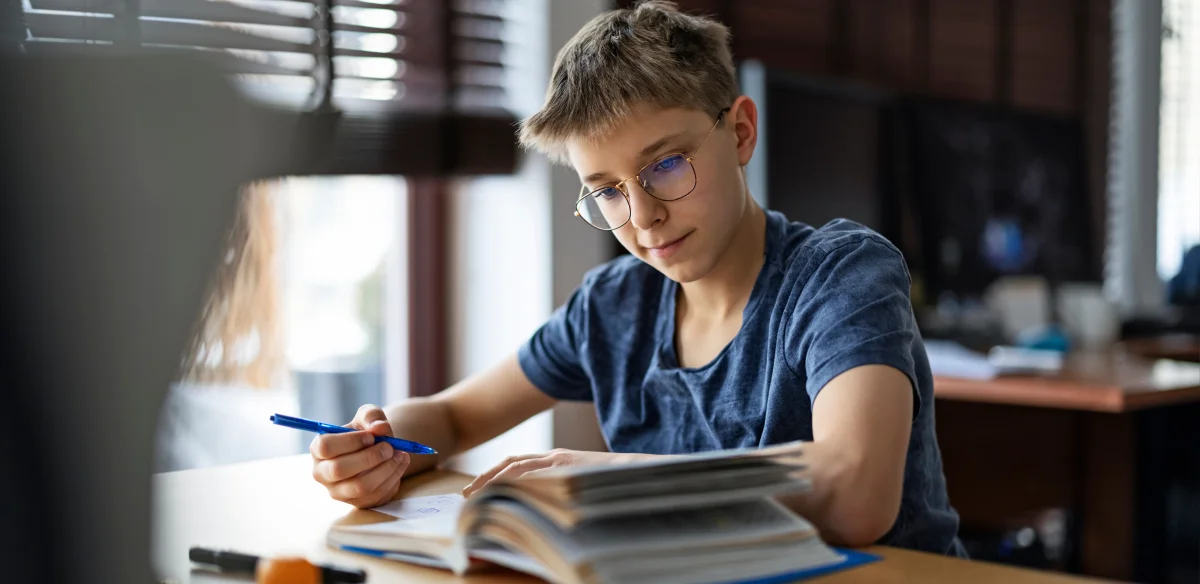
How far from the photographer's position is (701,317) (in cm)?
128

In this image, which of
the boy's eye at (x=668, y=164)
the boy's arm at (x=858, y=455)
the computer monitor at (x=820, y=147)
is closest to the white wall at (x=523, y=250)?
the computer monitor at (x=820, y=147)

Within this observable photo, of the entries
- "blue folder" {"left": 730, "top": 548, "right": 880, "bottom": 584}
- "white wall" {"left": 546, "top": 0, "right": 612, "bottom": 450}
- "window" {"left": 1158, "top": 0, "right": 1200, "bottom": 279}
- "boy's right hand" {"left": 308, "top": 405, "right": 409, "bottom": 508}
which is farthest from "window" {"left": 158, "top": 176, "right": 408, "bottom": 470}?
"window" {"left": 1158, "top": 0, "right": 1200, "bottom": 279}

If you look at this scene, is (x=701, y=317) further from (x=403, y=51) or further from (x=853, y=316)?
(x=403, y=51)

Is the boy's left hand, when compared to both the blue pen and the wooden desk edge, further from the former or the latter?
the wooden desk edge

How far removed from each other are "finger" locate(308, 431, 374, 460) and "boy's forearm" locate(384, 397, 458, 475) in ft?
0.52

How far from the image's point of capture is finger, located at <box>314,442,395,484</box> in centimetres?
104

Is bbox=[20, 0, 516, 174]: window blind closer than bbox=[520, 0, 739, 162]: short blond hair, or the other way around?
bbox=[520, 0, 739, 162]: short blond hair

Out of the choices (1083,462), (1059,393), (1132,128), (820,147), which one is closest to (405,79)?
(820,147)

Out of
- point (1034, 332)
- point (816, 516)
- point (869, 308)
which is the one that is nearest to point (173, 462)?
point (816, 516)

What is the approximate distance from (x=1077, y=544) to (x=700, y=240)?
188cm

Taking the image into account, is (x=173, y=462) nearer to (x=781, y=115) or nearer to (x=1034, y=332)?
(x=781, y=115)

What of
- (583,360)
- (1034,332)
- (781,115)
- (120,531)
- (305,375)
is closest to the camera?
(120,531)

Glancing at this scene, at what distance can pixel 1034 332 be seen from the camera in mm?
2959

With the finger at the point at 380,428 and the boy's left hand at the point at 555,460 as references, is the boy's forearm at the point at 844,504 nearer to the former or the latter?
the boy's left hand at the point at 555,460
